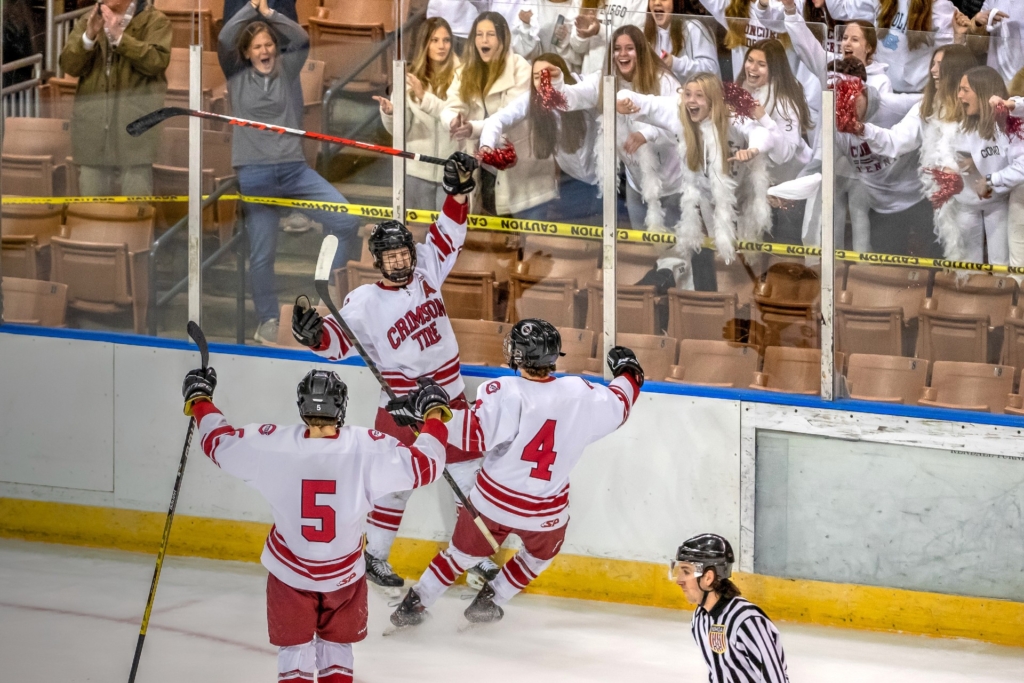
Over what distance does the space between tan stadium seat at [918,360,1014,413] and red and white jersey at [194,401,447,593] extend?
194 centimetres

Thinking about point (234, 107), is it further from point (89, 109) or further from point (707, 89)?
point (707, 89)

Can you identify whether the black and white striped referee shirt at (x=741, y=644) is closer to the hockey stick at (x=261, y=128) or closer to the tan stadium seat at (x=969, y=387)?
the tan stadium seat at (x=969, y=387)

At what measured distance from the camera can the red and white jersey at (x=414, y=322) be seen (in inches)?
185

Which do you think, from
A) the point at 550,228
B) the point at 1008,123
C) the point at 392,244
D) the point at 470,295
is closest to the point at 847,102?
the point at 1008,123

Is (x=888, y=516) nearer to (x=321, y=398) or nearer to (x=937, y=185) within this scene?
(x=937, y=185)

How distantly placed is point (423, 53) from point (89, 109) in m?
1.44

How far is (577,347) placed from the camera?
16.6 feet

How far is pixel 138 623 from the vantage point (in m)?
4.70

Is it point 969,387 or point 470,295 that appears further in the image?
point 470,295

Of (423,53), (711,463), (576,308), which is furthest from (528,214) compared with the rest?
(711,463)

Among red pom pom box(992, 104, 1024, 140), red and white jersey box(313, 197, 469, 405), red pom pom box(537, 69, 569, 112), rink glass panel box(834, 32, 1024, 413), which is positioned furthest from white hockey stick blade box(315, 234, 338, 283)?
red pom pom box(992, 104, 1024, 140)

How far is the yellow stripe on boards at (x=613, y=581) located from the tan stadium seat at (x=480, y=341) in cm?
74

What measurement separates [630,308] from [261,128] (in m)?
1.50

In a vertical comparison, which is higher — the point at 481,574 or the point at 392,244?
the point at 392,244
